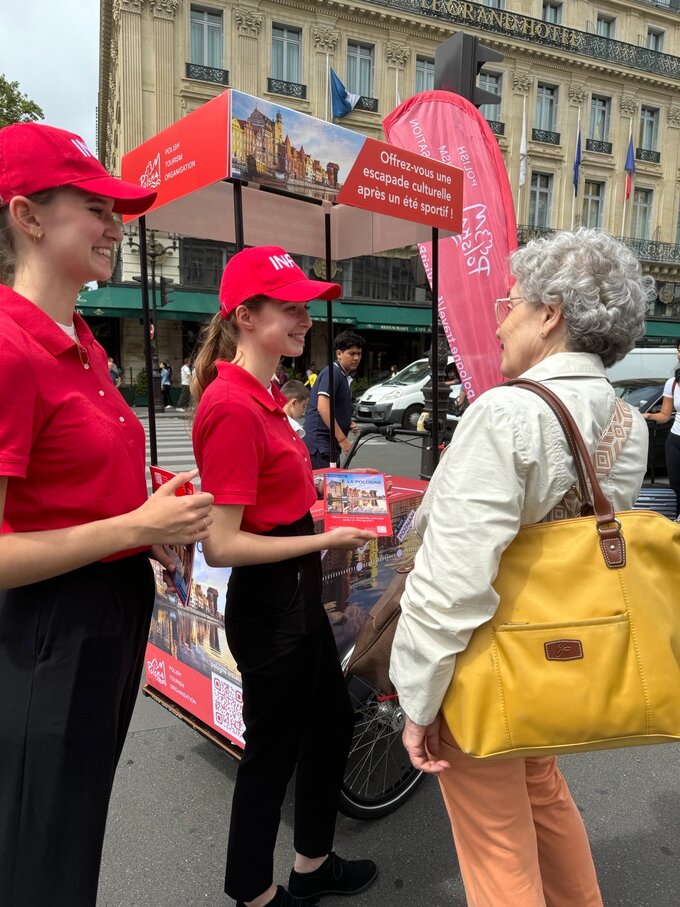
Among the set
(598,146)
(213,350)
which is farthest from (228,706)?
(598,146)

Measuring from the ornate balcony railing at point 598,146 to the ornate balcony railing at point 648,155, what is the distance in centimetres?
174

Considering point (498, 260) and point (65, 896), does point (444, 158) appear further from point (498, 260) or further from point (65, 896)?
point (65, 896)

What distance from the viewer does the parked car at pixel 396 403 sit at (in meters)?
15.2

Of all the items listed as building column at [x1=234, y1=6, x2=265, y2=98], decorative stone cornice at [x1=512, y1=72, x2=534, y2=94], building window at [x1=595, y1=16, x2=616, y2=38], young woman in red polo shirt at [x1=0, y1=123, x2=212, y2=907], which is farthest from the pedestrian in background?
building window at [x1=595, y1=16, x2=616, y2=38]

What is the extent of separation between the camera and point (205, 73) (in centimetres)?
2150

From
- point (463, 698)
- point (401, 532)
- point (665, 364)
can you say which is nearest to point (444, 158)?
point (401, 532)

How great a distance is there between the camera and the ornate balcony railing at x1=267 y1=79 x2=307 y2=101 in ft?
74.5

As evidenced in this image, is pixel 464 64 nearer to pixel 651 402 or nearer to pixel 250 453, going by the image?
pixel 250 453

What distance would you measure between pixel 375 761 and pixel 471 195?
3.81 meters

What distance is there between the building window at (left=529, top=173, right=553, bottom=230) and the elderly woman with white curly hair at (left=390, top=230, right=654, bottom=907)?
2892 centimetres

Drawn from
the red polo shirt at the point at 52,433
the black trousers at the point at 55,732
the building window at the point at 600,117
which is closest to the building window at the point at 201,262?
the building window at the point at 600,117

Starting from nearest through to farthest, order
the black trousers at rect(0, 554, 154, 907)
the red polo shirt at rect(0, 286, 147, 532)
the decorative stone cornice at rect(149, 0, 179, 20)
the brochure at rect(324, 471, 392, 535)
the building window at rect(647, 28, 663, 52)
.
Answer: the red polo shirt at rect(0, 286, 147, 532), the black trousers at rect(0, 554, 154, 907), the brochure at rect(324, 471, 392, 535), the decorative stone cornice at rect(149, 0, 179, 20), the building window at rect(647, 28, 663, 52)

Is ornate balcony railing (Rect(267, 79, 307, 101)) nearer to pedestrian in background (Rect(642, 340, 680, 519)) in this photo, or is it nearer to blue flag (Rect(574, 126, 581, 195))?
blue flag (Rect(574, 126, 581, 195))

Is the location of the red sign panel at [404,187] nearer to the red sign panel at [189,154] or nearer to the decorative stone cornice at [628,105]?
the red sign panel at [189,154]
